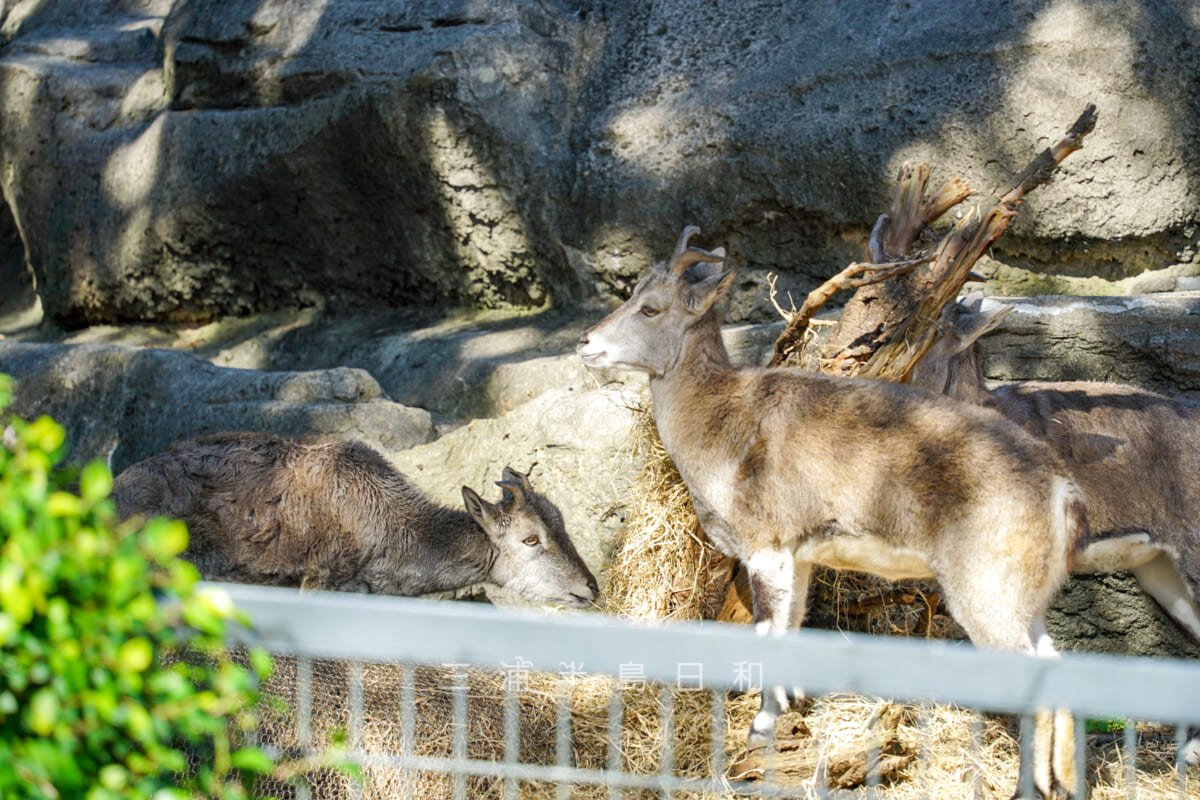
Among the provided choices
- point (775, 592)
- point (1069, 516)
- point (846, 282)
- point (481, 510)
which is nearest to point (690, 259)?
point (846, 282)

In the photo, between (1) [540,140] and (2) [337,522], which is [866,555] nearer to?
(2) [337,522]

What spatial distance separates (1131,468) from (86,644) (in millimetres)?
4582

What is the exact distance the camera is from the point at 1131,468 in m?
5.11

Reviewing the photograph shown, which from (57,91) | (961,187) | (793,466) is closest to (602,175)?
(961,187)

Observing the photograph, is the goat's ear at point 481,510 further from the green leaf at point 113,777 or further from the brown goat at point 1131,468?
the green leaf at point 113,777

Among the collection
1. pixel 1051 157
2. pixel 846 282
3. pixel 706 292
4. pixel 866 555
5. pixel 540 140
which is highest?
pixel 1051 157

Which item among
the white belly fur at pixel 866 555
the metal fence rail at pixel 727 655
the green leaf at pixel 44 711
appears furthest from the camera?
the white belly fur at pixel 866 555

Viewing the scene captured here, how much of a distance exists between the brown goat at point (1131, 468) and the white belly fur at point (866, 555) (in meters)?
0.85

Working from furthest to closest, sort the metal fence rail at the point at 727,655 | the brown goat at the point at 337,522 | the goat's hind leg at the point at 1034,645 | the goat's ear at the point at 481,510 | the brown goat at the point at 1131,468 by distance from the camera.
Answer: the goat's ear at the point at 481,510 < the brown goat at the point at 337,522 < the brown goat at the point at 1131,468 < the goat's hind leg at the point at 1034,645 < the metal fence rail at the point at 727,655

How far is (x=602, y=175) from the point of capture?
936 centimetres

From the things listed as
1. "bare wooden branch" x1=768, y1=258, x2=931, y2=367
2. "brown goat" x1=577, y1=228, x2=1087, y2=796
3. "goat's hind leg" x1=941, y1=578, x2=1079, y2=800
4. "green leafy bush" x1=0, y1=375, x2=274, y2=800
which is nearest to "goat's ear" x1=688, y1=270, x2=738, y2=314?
"brown goat" x1=577, y1=228, x2=1087, y2=796

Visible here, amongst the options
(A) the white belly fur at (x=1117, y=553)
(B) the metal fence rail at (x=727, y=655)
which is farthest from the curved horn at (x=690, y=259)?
(B) the metal fence rail at (x=727, y=655)

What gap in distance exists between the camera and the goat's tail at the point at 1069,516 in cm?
420

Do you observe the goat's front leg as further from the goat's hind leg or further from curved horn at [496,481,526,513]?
curved horn at [496,481,526,513]
